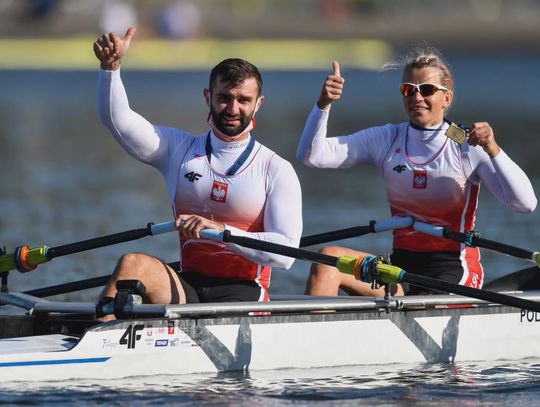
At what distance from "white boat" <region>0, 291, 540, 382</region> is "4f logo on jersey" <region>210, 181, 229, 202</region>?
80cm

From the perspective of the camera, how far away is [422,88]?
10992 millimetres

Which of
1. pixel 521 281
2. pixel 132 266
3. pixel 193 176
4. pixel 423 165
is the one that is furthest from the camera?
pixel 521 281

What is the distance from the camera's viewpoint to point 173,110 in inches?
1489

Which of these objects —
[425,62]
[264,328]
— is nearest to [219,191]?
[264,328]

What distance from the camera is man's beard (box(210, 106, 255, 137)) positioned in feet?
32.8

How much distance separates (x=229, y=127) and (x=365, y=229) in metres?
2.07

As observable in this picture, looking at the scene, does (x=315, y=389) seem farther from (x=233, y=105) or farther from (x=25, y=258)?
(x=25, y=258)

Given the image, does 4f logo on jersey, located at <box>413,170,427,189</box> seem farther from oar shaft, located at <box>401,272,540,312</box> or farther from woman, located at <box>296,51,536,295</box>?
oar shaft, located at <box>401,272,540,312</box>

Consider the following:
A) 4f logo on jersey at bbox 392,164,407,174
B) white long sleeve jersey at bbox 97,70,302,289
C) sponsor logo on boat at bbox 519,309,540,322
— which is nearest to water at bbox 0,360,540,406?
sponsor logo on boat at bbox 519,309,540,322

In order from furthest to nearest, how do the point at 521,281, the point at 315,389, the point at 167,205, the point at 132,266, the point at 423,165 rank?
the point at 167,205 < the point at 521,281 < the point at 423,165 < the point at 315,389 < the point at 132,266

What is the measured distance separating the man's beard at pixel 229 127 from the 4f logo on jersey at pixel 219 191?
1.19 ft

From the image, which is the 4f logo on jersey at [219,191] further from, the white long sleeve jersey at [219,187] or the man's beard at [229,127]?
the man's beard at [229,127]

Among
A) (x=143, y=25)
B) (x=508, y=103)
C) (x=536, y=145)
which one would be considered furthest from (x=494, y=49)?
(x=536, y=145)

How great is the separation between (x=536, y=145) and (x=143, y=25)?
32.4 meters
